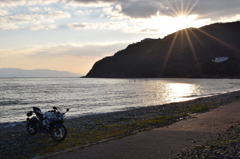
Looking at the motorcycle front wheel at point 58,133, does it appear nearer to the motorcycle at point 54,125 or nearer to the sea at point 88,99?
the motorcycle at point 54,125

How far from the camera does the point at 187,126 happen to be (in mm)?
13133

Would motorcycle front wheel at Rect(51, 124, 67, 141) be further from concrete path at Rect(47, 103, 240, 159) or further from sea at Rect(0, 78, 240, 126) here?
sea at Rect(0, 78, 240, 126)

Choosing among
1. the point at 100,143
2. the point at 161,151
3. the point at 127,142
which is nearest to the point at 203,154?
the point at 161,151

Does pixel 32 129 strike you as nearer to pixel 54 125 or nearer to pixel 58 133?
pixel 54 125

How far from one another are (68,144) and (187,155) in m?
5.34

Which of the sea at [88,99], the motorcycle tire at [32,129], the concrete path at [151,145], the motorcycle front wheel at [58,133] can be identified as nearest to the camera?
the concrete path at [151,145]

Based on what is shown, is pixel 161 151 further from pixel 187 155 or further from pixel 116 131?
pixel 116 131

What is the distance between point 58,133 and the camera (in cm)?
1085

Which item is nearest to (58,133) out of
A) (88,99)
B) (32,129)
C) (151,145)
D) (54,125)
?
A: (54,125)

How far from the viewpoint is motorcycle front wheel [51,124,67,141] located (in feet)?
35.3

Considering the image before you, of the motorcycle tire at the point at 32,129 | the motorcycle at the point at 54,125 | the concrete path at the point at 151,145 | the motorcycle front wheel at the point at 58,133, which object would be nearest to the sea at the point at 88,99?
the motorcycle tire at the point at 32,129

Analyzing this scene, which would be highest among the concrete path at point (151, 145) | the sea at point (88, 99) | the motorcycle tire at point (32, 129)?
the motorcycle tire at point (32, 129)

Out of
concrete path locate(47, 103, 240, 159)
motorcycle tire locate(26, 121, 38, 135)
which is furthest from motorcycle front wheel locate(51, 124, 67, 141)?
concrete path locate(47, 103, 240, 159)

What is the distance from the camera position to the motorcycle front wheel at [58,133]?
35.3ft
